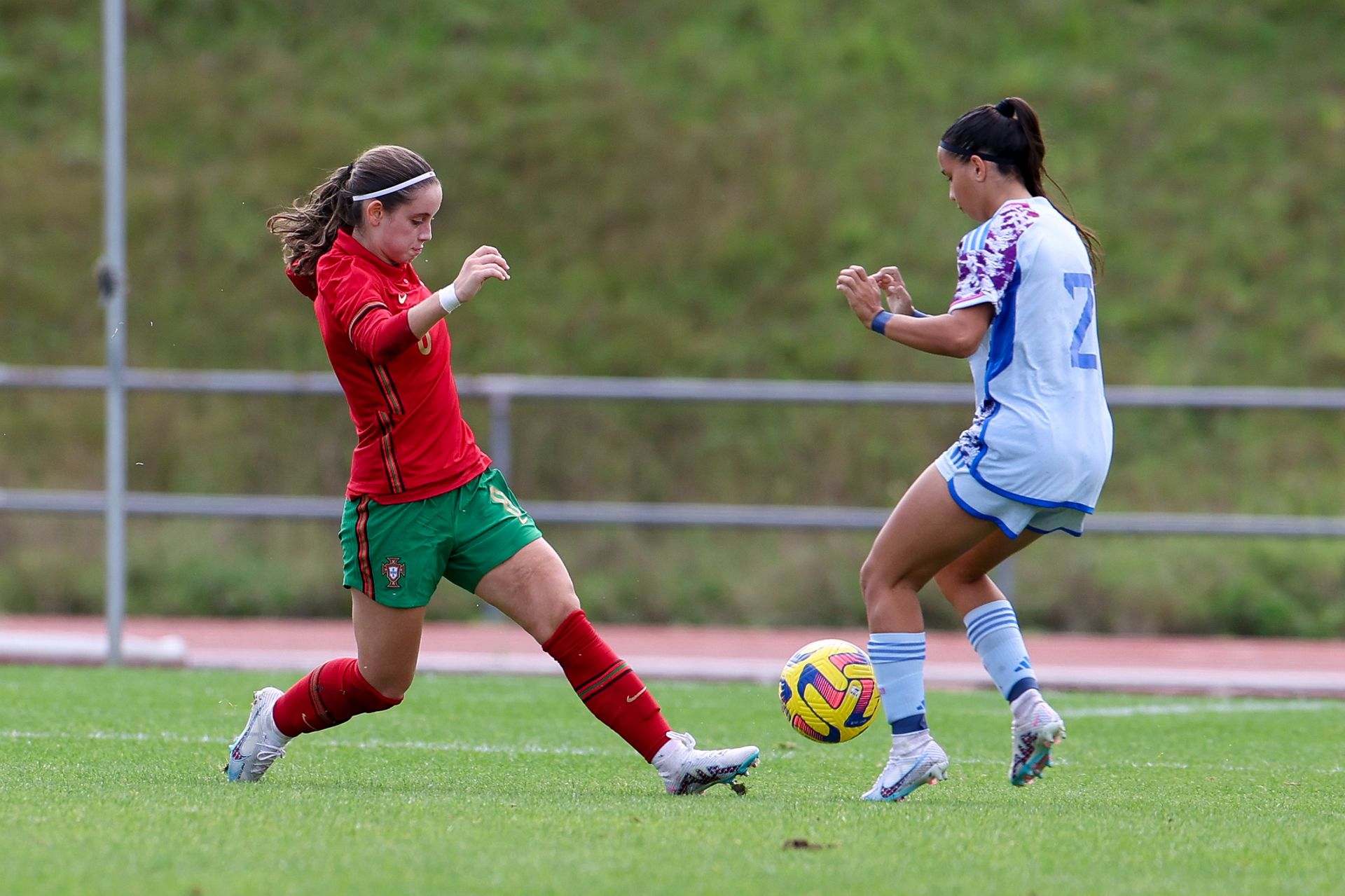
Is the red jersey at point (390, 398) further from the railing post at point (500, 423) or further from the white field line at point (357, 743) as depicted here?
the railing post at point (500, 423)

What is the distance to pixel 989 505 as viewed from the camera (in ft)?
15.7

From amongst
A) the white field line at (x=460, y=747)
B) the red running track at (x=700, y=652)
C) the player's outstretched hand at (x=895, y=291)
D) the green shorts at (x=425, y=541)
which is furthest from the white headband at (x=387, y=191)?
the red running track at (x=700, y=652)

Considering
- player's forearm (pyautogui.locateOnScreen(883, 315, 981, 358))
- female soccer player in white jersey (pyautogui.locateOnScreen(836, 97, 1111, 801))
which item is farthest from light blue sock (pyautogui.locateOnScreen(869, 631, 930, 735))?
player's forearm (pyautogui.locateOnScreen(883, 315, 981, 358))

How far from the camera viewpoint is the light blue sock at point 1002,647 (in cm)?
500

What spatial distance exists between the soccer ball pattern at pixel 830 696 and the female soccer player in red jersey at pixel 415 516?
0.43 metres

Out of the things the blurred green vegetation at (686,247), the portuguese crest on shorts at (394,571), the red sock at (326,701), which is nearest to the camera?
the portuguese crest on shorts at (394,571)

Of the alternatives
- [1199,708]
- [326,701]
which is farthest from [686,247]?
[326,701]

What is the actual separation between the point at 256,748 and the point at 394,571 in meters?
0.76

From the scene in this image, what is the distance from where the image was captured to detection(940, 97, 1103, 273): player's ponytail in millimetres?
4996

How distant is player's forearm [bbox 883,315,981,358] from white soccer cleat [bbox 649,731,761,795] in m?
1.22

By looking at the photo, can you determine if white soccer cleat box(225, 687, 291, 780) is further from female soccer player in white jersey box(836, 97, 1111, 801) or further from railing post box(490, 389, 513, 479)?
railing post box(490, 389, 513, 479)

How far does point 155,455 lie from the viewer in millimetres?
16469

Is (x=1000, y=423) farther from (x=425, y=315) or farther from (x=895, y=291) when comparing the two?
(x=425, y=315)

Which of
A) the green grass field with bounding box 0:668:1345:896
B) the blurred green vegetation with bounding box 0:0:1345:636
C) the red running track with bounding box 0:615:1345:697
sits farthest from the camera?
the blurred green vegetation with bounding box 0:0:1345:636
